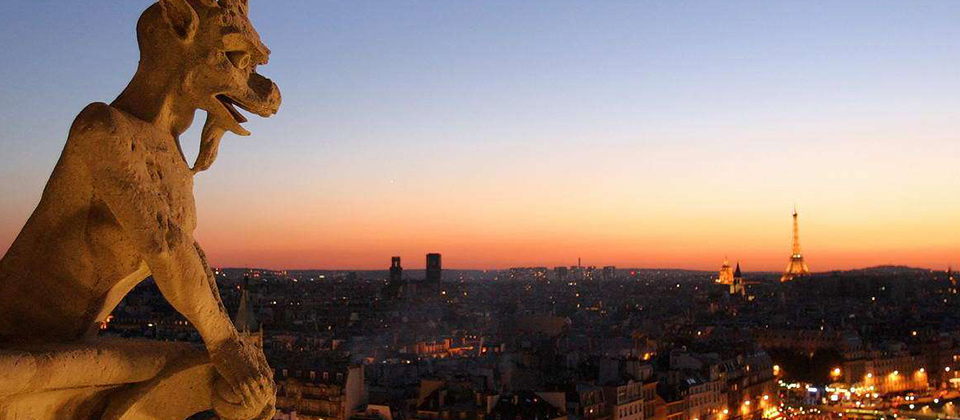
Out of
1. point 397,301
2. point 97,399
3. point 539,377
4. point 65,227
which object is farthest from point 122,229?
point 397,301

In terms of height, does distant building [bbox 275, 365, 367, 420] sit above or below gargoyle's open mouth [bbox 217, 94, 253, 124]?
below

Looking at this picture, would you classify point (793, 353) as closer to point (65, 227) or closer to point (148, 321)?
point (148, 321)

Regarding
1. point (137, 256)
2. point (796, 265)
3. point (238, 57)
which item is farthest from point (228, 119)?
point (796, 265)

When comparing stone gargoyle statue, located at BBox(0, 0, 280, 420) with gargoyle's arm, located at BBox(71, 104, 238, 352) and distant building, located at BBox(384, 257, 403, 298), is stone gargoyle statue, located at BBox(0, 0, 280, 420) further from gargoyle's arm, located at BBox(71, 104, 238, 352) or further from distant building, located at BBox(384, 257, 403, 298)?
distant building, located at BBox(384, 257, 403, 298)

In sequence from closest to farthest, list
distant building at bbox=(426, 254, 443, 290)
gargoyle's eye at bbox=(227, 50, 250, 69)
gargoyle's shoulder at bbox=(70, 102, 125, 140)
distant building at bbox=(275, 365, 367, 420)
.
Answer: gargoyle's shoulder at bbox=(70, 102, 125, 140) < gargoyle's eye at bbox=(227, 50, 250, 69) < distant building at bbox=(275, 365, 367, 420) < distant building at bbox=(426, 254, 443, 290)

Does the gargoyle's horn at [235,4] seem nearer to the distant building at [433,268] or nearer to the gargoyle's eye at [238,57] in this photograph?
the gargoyle's eye at [238,57]

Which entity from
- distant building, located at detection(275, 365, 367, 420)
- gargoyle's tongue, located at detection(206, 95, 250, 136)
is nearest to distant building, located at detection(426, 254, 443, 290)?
distant building, located at detection(275, 365, 367, 420)

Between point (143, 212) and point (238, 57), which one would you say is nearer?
point (143, 212)

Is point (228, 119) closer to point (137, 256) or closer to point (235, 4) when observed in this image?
point (235, 4)
